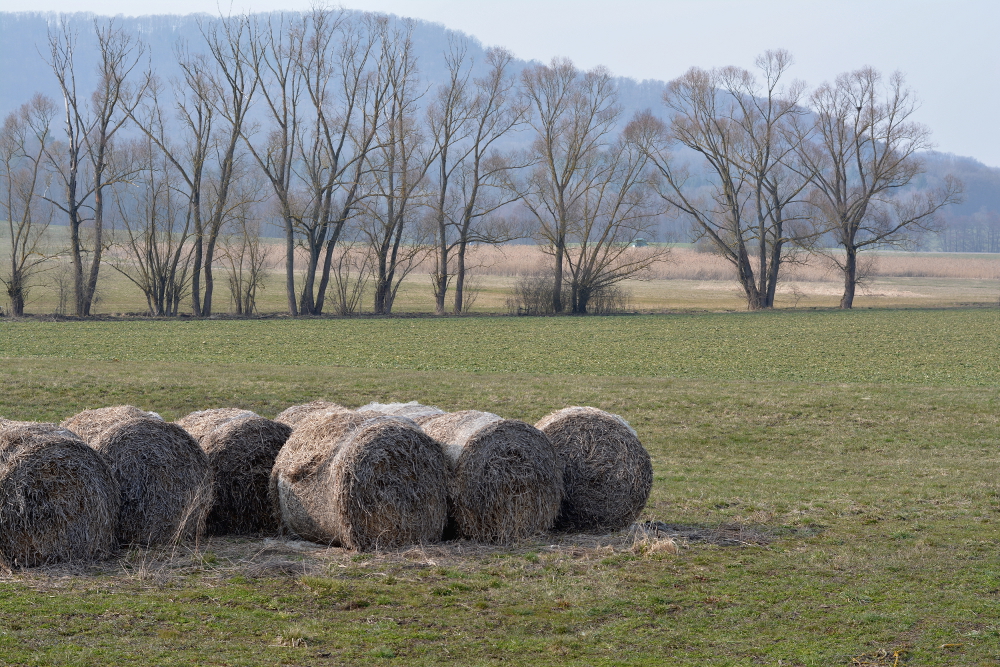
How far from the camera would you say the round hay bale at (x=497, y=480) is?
931 cm

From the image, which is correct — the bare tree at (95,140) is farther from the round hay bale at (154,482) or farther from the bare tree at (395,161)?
the round hay bale at (154,482)

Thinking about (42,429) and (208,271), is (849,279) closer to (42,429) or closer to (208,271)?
(208,271)

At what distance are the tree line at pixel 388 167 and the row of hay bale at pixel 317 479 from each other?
43774 millimetres

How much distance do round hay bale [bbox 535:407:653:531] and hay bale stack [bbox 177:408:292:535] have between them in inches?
124

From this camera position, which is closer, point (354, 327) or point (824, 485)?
point (824, 485)

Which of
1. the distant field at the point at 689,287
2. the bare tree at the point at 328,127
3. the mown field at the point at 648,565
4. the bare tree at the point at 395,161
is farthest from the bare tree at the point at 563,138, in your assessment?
the mown field at the point at 648,565

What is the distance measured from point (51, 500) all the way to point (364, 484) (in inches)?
107

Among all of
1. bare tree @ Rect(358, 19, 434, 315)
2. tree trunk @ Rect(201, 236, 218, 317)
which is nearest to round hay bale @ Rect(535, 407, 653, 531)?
tree trunk @ Rect(201, 236, 218, 317)

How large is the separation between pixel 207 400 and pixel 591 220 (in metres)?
44.8

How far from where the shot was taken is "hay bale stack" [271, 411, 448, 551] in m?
8.84

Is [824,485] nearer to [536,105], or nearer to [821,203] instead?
[536,105]

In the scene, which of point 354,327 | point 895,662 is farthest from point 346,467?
point 354,327

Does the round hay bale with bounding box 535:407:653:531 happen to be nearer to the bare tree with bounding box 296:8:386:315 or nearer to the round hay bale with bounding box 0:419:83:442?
the round hay bale with bounding box 0:419:83:442

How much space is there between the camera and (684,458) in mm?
16109
